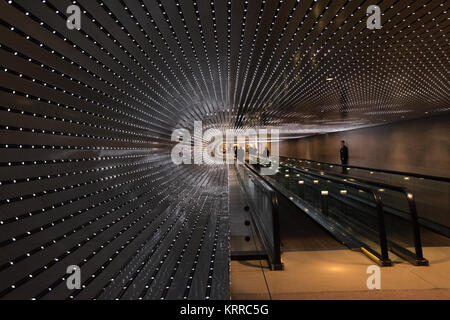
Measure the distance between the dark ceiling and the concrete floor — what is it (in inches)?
128

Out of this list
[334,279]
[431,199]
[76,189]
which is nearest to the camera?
[334,279]

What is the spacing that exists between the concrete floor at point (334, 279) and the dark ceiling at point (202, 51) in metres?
3.25

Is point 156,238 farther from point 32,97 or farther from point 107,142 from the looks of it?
point 32,97

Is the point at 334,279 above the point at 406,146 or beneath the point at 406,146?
beneath

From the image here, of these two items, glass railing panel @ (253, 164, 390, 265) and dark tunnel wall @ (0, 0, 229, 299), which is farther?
glass railing panel @ (253, 164, 390, 265)

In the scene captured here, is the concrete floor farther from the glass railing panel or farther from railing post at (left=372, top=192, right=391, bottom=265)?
the glass railing panel

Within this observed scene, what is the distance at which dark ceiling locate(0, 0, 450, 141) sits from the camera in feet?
10.5

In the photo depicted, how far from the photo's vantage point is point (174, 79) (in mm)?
7422

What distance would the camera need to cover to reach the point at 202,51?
5.61m

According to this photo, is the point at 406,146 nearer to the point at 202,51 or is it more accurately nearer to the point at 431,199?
the point at 431,199

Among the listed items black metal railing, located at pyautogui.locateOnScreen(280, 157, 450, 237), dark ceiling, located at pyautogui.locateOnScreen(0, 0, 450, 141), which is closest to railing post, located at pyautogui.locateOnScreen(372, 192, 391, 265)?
black metal railing, located at pyautogui.locateOnScreen(280, 157, 450, 237)

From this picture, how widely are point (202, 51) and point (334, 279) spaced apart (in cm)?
429

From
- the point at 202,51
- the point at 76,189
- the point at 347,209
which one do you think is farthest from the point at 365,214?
the point at 76,189
